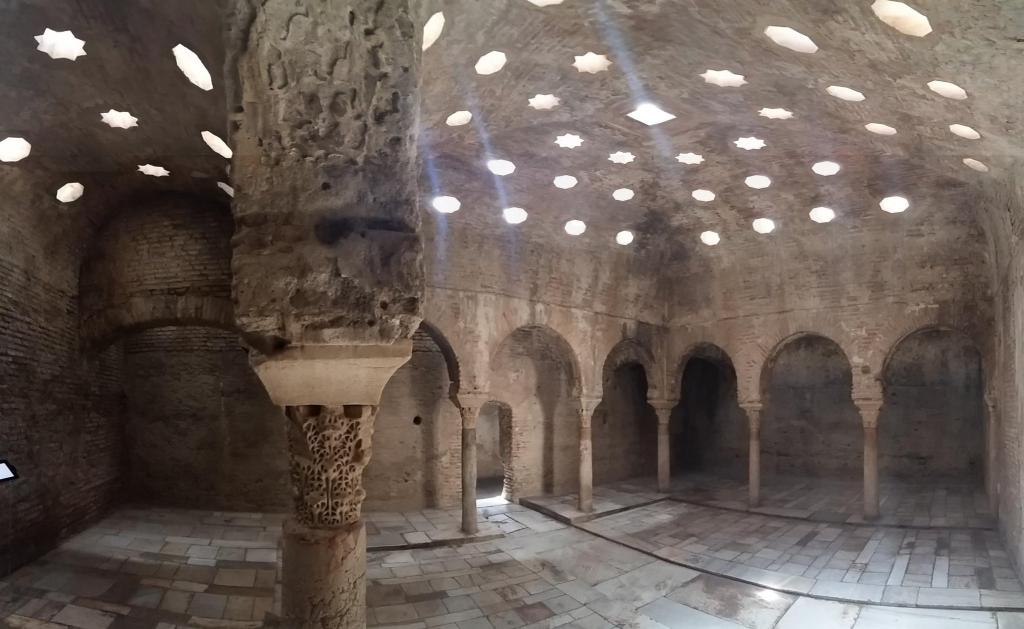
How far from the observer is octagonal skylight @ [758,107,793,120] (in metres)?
7.27

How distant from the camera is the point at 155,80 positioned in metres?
6.05

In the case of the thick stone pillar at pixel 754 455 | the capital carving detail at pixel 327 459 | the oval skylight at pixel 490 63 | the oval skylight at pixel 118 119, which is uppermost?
the oval skylight at pixel 490 63

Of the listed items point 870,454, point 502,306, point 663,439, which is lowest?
point 663,439

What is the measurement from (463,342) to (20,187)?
250 inches

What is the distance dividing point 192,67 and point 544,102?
12.3 feet

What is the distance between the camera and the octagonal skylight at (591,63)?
250 inches

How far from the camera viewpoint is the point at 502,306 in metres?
11.2

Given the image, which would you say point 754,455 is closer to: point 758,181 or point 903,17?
point 758,181

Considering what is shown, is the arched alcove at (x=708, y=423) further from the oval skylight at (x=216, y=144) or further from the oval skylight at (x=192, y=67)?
the oval skylight at (x=192, y=67)

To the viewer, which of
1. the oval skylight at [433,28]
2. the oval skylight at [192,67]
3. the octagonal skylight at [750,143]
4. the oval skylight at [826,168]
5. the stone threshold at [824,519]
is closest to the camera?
the oval skylight at [433,28]

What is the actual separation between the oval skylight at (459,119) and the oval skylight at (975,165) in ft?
19.6

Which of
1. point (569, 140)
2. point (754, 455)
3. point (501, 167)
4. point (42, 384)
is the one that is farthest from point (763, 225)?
point (42, 384)

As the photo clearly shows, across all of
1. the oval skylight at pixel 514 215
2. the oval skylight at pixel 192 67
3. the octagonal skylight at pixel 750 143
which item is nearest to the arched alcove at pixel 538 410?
the oval skylight at pixel 514 215

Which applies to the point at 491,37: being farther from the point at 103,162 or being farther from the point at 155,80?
the point at 103,162
